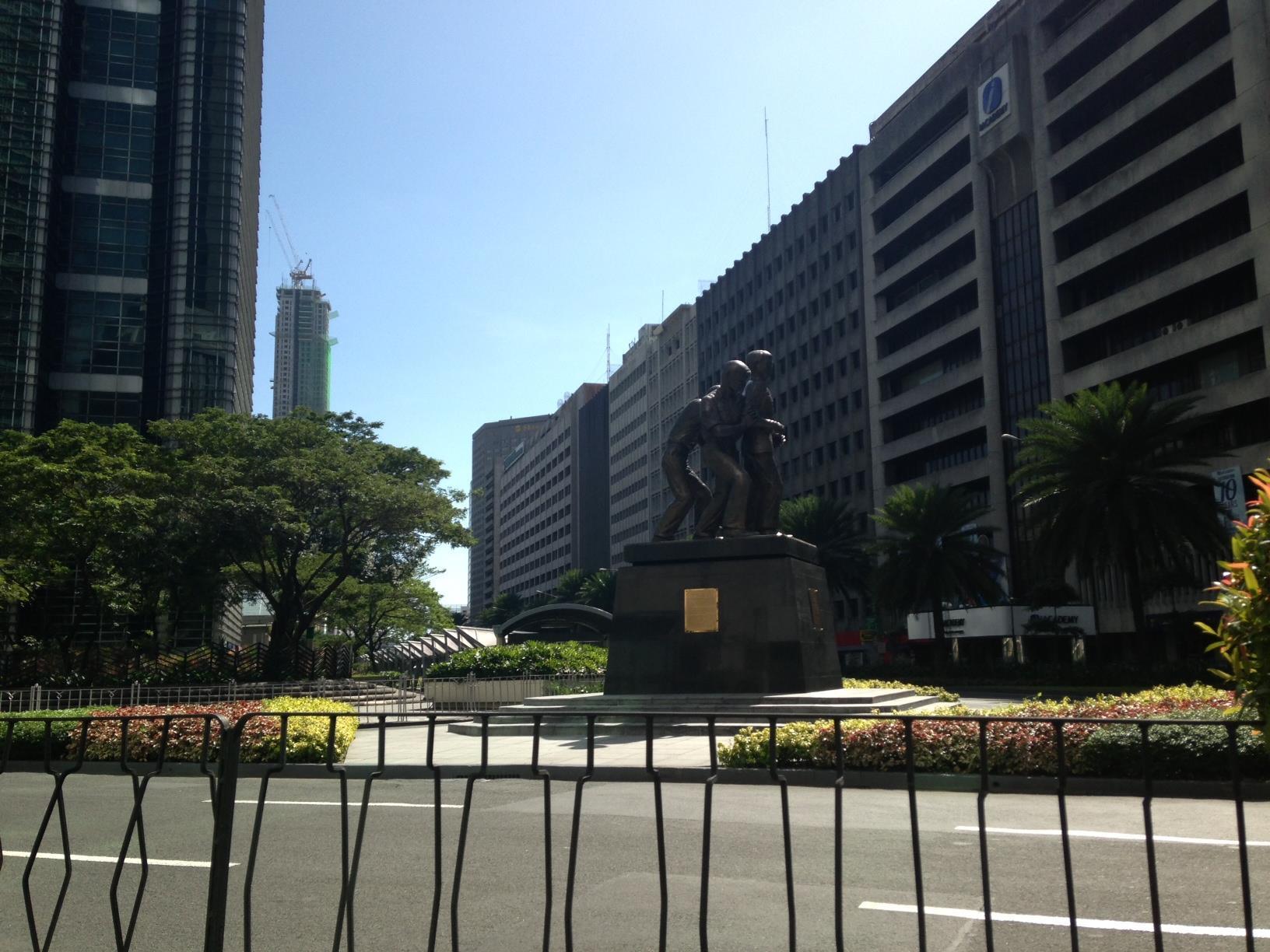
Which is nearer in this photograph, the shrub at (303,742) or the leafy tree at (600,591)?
the shrub at (303,742)

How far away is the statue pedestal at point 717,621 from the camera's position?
1894 centimetres

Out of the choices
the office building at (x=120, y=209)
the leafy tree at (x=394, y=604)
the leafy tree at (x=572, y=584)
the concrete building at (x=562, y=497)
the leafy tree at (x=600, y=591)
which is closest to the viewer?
the leafy tree at (x=394, y=604)

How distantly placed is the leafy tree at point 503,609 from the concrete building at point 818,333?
65.1 m

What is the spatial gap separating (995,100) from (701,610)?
48681mm

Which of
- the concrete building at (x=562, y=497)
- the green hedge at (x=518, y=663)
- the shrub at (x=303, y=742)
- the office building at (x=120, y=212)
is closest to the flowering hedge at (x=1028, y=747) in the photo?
the shrub at (x=303, y=742)

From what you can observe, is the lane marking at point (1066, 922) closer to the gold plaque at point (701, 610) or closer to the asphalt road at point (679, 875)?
the asphalt road at point (679, 875)

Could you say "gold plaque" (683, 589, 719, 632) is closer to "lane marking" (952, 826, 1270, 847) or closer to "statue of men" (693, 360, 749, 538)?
"statue of men" (693, 360, 749, 538)

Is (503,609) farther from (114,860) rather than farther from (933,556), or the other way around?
(114,860)

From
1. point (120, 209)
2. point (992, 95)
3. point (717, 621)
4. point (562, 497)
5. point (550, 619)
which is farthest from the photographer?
point (562, 497)

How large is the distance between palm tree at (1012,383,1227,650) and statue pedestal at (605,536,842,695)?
17.2m

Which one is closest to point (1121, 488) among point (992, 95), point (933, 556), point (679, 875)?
point (933, 556)

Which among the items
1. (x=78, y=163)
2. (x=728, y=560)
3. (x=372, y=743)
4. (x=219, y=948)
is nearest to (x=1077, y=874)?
(x=219, y=948)

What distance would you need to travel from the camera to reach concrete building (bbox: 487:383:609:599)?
440 ft

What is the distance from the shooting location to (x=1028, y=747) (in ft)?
37.5
